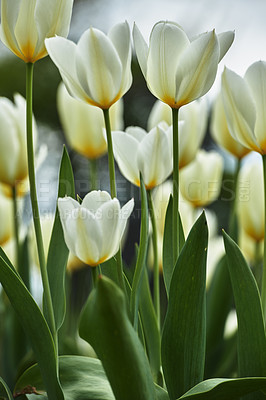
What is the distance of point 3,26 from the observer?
289 mm

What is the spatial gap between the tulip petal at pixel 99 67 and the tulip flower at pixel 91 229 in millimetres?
67

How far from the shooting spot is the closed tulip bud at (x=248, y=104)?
29 centimetres

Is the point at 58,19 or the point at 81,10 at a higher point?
the point at 81,10

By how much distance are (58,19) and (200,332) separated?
0.61 feet

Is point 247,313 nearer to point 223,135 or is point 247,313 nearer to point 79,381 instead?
point 79,381

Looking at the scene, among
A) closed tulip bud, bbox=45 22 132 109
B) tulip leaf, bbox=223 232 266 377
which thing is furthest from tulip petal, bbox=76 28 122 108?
tulip leaf, bbox=223 232 266 377

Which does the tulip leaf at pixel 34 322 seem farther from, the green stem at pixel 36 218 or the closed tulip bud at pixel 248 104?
the closed tulip bud at pixel 248 104

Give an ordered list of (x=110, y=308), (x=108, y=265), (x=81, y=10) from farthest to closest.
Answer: (x=81, y=10)
(x=108, y=265)
(x=110, y=308)

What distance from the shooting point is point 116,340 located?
22 centimetres

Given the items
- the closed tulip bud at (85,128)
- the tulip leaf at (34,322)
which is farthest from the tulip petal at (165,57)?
the closed tulip bud at (85,128)

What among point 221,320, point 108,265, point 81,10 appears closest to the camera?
point 108,265

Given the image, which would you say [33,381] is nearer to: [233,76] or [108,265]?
[108,265]

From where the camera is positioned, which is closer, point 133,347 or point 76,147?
point 133,347

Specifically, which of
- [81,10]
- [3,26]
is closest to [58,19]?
[3,26]
